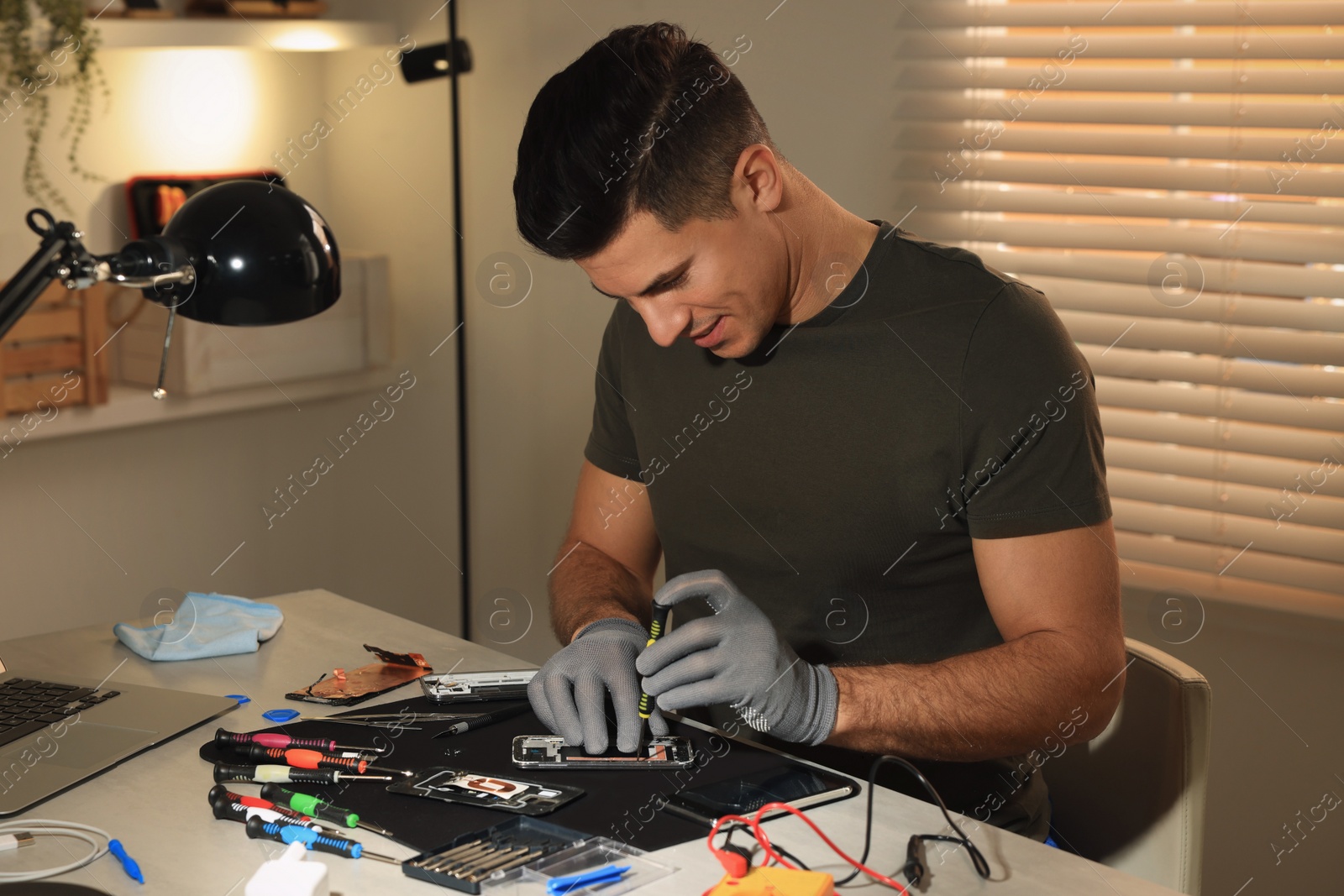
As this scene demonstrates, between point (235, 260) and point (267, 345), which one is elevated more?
point (235, 260)

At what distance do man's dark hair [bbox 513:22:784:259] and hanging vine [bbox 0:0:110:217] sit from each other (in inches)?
58.2

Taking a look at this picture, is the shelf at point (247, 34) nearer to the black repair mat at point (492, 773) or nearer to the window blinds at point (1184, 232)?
the window blinds at point (1184, 232)

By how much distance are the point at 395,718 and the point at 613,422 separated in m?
0.59

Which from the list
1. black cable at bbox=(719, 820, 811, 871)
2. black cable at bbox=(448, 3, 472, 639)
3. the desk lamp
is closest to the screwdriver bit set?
black cable at bbox=(719, 820, 811, 871)

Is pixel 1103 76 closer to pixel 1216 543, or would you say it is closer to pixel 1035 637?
pixel 1216 543

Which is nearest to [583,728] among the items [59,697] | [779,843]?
[779,843]

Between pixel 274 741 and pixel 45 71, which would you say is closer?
pixel 274 741

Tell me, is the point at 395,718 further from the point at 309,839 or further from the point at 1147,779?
the point at 1147,779

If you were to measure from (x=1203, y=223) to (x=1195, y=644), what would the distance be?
64cm

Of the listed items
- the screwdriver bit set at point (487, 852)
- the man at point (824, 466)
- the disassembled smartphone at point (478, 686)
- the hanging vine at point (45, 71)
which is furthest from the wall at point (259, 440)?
the screwdriver bit set at point (487, 852)

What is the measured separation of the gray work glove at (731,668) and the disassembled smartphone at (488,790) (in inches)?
5.4

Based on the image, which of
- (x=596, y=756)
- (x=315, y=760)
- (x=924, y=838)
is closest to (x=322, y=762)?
(x=315, y=760)

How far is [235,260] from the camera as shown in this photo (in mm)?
1106

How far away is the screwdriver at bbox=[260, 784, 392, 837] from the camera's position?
3.19ft
